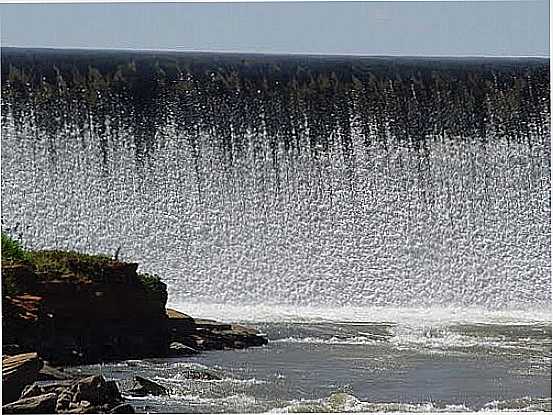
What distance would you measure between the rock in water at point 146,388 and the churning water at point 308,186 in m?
0.21

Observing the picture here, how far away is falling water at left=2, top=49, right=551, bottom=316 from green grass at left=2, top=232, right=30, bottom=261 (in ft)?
0.26

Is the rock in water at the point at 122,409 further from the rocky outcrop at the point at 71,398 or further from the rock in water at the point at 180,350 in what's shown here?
the rock in water at the point at 180,350

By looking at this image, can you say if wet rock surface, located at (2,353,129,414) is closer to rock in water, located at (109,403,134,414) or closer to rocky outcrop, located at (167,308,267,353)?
rock in water, located at (109,403,134,414)

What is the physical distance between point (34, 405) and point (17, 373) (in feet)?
0.38

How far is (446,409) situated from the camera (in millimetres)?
3285

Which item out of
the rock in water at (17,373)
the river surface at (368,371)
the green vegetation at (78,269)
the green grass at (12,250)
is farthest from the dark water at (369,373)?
the green grass at (12,250)

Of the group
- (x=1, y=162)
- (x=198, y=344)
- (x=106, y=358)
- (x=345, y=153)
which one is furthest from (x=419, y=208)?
(x=1, y=162)

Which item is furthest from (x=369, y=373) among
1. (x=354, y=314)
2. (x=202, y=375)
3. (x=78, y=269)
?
(x=78, y=269)

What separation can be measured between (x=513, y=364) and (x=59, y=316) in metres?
1.42

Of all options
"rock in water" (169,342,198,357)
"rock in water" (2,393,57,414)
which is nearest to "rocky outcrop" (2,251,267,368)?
"rock in water" (169,342,198,357)

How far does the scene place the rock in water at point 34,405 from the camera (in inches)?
128

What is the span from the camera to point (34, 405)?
3.27 meters

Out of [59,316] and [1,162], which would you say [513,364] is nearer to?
[59,316]

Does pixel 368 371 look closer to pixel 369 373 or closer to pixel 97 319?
pixel 369 373
